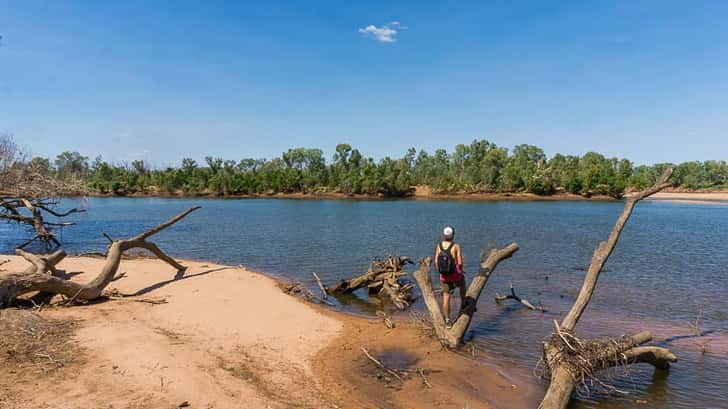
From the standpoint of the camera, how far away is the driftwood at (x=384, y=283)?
49.3 feet

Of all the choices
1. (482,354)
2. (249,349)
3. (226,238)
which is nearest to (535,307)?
(482,354)

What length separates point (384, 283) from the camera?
1539 centimetres

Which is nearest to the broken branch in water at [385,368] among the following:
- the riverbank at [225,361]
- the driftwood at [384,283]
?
the riverbank at [225,361]

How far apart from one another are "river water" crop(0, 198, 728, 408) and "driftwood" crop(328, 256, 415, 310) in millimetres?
542

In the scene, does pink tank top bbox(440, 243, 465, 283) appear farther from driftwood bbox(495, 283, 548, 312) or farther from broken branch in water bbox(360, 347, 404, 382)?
driftwood bbox(495, 283, 548, 312)

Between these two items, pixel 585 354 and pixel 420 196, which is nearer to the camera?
pixel 585 354

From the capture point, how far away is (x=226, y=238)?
31.3 meters

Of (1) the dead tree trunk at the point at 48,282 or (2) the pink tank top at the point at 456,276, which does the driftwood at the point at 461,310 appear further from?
(1) the dead tree trunk at the point at 48,282

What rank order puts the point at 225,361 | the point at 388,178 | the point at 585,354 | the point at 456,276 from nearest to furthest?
1. the point at 585,354
2. the point at 225,361
3. the point at 456,276
4. the point at 388,178

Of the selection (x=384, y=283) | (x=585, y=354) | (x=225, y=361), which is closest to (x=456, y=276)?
(x=585, y=354)

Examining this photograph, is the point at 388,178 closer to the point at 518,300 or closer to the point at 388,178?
the point at 388,178

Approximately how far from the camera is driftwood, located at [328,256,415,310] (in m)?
15.0

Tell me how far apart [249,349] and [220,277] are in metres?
→ 7.55

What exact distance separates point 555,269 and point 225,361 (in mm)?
17896
